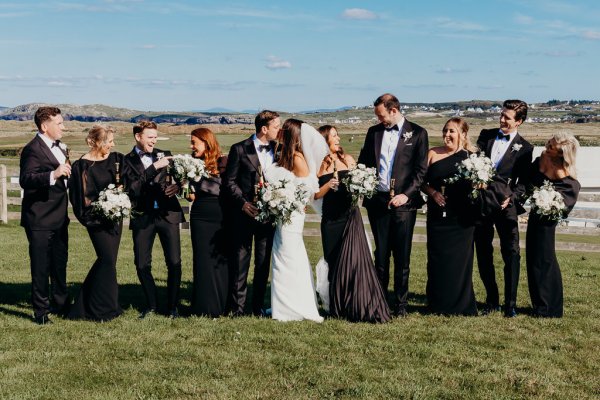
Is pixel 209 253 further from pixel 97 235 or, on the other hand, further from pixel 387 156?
pixel 387 156

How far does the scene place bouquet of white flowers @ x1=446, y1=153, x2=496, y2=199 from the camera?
8.39 m

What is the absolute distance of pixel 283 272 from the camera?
8922mm

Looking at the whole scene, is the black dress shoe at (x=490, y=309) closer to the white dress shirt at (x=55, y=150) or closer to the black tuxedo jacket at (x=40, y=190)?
the black tuxedo jacket at (x=40, y=190)

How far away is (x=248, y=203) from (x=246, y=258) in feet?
2.90

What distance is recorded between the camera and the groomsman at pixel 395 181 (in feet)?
29.1

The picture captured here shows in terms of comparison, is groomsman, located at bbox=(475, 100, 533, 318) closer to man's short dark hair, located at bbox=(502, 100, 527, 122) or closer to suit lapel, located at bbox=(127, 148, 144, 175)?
man's short dark hair, located at bbox=(502, 100, 527, 122)

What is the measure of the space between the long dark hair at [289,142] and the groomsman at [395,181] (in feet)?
3.24

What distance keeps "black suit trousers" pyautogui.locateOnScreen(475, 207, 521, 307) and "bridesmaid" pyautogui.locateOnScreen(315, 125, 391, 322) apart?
159cm

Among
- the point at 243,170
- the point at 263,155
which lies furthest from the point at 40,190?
the point at 263,155

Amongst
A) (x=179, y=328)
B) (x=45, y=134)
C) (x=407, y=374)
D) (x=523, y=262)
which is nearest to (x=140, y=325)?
(x=179, y=328)

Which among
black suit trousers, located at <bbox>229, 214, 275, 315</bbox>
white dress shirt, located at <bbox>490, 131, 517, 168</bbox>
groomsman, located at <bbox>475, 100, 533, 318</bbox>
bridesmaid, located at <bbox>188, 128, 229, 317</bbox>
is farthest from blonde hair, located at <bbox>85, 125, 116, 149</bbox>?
white dress shirt, located at <bbox>490, 131, 517, 168</bbox>

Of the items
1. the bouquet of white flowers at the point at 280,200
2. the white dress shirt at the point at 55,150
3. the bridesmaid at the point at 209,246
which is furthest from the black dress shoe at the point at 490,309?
the white dress shirt at the point at 55,150

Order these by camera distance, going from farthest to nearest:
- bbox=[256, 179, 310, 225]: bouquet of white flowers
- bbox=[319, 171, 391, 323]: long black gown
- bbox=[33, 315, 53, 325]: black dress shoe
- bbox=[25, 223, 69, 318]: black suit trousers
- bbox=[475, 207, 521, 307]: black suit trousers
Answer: bbox=[475, 207, 521, 307]: black suit trousers
bbox=[319, 171, 391, 323]: long black gown
bbox=[33, 315, 53, 325]: black dress shoe
bbox=[25, 223, 69, 318]: black suit trousers
bbox=[256, 179, 310, 225]: bouquet of white flowers

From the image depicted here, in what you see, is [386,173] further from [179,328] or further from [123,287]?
[123,287]
